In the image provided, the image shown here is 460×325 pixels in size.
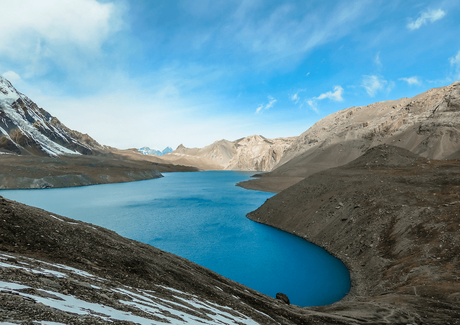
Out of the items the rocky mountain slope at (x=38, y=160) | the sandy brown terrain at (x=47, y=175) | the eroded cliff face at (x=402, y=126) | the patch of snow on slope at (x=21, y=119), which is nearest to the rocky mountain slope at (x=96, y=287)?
the eroded cliff face at (x=402, y=126)

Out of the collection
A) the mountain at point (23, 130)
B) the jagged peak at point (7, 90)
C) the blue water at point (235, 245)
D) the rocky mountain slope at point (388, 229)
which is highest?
the jagged peak at point (7, 90)

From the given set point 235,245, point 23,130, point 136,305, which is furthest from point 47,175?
point 136,305

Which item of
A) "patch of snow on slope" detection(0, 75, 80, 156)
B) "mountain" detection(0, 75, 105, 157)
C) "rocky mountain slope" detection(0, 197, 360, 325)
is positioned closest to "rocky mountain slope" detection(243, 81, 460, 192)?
"rocky mountain slope" detection(0, 197, 360, 325)

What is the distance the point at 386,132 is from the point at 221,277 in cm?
10555

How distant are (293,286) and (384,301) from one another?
7.81 m

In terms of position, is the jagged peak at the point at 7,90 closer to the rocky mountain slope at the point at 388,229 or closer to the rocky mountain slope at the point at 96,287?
the rocky mountain slope at the point at 388,229

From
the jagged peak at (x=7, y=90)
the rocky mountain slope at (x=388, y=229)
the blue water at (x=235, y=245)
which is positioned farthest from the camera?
the jagged peak at (x=7, y=90)

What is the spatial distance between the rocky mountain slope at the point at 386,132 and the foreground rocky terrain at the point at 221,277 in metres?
49.5

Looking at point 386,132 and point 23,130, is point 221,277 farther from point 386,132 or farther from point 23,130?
point 23,130

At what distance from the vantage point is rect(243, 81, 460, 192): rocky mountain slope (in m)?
71.4

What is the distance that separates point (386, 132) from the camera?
9569 centimetres

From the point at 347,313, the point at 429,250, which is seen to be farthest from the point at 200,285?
the point at 429,250

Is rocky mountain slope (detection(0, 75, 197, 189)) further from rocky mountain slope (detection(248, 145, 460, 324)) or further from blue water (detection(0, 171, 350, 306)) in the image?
rocky mountain slope (detection(248, 145, 460, 324))

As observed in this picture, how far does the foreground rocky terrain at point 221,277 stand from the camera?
5824 millimetres
